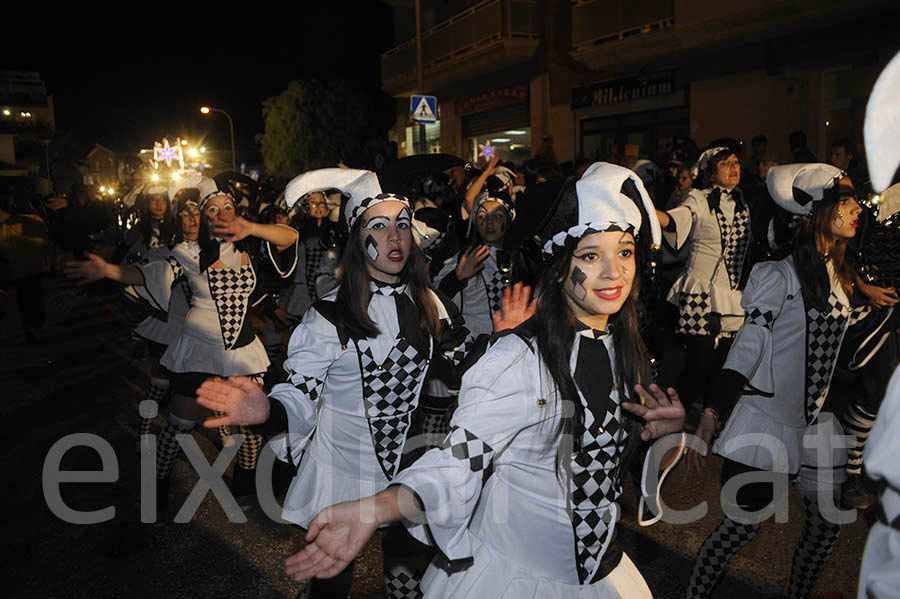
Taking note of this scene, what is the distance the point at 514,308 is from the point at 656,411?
774mm

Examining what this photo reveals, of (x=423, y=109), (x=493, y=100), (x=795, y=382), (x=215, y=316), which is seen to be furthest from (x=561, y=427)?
(x=493, y=100)

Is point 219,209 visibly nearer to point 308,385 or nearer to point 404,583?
point 308,385

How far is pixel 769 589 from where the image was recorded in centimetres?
389

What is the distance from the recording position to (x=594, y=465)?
231cm

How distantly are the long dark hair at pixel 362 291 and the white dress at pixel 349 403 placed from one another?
50mm

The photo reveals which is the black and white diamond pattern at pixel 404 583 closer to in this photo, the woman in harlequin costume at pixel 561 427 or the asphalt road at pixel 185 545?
the woman in harlequin costume at pixel 561 427

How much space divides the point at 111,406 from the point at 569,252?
22.8ft

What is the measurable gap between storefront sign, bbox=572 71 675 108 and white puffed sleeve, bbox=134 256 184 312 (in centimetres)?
1330

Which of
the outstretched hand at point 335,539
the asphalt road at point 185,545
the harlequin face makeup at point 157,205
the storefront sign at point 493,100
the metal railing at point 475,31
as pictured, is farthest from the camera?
the storefront sign at point 493,100

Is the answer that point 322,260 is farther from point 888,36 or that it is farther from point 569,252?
point 888,36

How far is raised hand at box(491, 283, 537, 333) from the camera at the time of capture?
9.30 ft

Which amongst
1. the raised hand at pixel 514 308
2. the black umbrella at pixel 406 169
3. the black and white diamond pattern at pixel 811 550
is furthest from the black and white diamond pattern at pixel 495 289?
the black and white diamond pattern at pixel 811 550

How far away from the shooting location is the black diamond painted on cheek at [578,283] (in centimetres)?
235

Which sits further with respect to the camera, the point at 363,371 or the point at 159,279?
the point at 159,279
